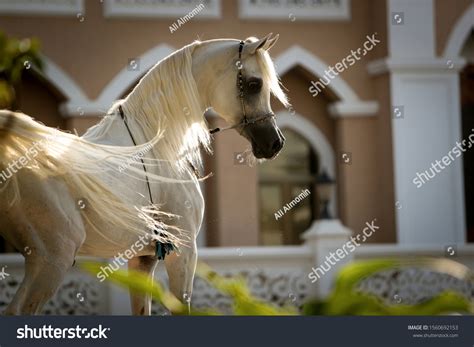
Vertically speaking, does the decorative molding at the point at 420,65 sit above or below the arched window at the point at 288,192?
above

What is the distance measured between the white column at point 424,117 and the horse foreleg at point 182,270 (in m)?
9.50

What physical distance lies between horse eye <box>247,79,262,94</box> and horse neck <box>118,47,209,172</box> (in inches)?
8.8

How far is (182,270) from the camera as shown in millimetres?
5027

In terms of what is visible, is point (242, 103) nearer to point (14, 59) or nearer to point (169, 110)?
point (169, 110)

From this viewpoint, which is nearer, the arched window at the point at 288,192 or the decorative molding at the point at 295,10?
the decorative molding at the point at 295,10

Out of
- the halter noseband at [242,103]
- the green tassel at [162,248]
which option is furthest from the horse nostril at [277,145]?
the green tassel at [162,248]

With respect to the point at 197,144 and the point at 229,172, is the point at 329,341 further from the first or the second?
the point at 229,172

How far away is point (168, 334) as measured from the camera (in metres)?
3.06

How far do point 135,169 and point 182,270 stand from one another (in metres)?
0.77

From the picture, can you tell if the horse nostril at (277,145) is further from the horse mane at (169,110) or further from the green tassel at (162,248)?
the green tassel at (162,248)

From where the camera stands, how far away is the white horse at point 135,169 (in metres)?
4.25

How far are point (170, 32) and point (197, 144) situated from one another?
948cm

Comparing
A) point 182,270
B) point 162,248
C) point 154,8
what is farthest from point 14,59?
point 162,248

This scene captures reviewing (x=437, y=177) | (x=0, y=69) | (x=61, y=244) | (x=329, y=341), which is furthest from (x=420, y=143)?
(x=329, y=341)
